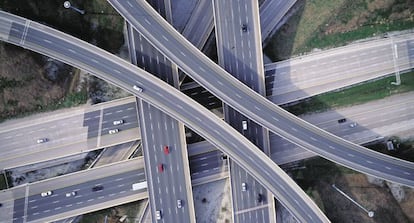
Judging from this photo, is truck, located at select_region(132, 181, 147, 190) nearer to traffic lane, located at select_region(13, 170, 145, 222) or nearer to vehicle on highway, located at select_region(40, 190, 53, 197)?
traffic lane, located at select_region(13, 170, 145, 222)

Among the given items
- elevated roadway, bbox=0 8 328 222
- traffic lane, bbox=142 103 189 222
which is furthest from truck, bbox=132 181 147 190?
elevated roadway, bbox=0 8 328 222

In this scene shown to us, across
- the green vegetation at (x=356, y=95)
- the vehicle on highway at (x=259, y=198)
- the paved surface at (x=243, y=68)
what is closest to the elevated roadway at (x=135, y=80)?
the paved surface at (x=243, y=68)

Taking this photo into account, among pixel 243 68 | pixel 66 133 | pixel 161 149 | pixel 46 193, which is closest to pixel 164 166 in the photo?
pixel 161 149

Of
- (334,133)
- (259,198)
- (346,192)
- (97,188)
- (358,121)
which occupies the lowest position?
(346,192)

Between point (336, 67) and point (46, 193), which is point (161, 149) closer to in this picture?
point (46, 193)

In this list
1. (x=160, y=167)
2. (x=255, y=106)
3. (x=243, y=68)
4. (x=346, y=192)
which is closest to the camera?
(x=255, y=106)

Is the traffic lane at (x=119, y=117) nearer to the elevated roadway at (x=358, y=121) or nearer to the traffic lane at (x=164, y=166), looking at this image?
the traffic lane at (x=164, y=166)

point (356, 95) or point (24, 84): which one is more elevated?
point (24, 84)
